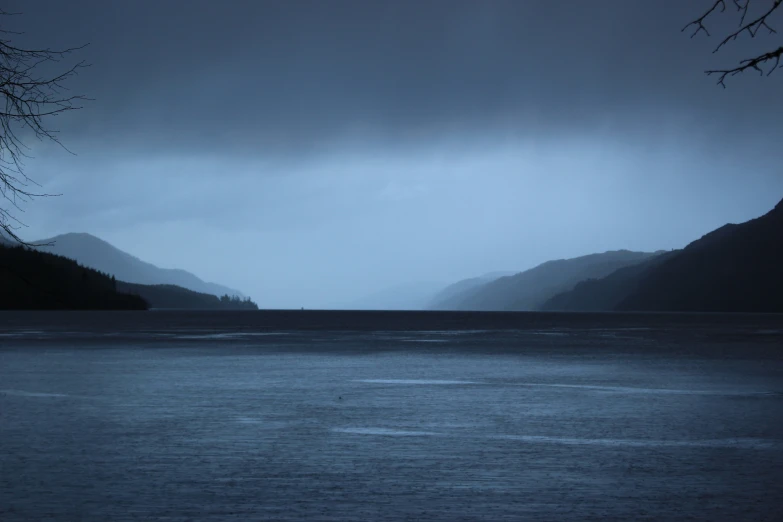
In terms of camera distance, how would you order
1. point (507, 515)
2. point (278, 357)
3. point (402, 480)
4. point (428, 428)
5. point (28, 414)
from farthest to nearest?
point (278, 357), point (28, 414), point (428, 428), point (402, 480), point (507, 515)

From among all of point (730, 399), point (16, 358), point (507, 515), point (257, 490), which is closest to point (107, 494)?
point (257, 490)

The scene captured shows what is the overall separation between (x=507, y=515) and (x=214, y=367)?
3564 centimetres

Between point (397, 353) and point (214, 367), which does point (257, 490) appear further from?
point (397, 353)

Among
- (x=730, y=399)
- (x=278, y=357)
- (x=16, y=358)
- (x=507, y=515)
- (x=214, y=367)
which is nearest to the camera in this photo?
(x=507, y=515)

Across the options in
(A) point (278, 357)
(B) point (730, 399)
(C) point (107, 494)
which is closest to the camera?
(C) point (107, 494)

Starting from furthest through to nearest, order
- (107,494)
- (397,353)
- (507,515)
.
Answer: (397,353), (107,494), (507,515)

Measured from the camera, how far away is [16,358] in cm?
5266

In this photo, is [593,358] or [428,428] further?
[593,358]

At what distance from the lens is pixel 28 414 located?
80.4 ft

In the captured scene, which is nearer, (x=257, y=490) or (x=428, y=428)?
(x=257, y=490)

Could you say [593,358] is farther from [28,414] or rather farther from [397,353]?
[28,414]

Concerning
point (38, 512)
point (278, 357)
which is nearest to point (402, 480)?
point (38, 512)

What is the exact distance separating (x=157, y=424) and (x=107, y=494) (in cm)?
894

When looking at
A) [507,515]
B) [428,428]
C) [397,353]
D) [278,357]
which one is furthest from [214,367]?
[507,515]
